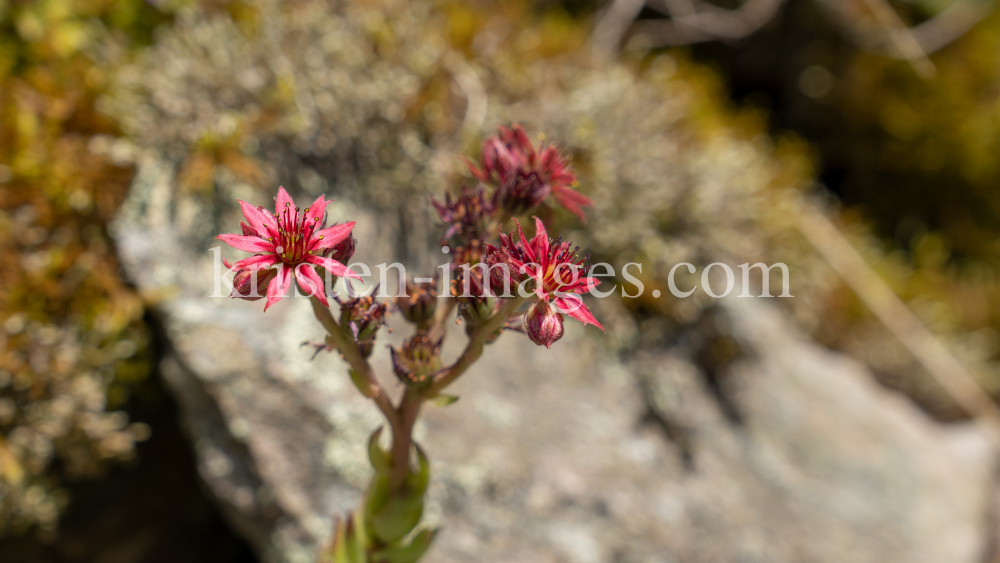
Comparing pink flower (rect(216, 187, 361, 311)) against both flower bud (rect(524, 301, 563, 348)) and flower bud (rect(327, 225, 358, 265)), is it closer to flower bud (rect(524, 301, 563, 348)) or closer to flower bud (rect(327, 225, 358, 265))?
flower bud (rect(327, 225, 358, 265))

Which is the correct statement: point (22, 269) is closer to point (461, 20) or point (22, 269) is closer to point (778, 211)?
point (461, 20)

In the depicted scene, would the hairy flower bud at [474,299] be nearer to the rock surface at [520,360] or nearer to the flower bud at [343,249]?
the flower bud at [343,249]

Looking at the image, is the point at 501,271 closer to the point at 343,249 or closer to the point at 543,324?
the point at 543,324

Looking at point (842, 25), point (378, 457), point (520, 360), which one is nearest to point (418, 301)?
point (378, 457)

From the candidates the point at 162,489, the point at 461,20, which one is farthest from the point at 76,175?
the point at 461,20

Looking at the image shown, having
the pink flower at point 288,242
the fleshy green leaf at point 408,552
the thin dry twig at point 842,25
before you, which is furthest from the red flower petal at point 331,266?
the thin dry twig at point 842,25

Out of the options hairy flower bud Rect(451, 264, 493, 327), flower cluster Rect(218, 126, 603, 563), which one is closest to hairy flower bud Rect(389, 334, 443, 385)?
flower cluster Rect(218, 126, 603, 563)
